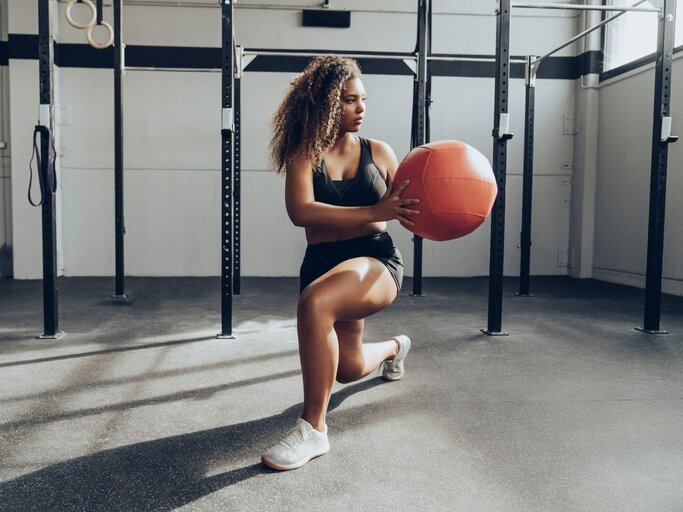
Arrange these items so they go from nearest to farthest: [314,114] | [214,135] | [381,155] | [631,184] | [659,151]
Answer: [314,114], [381,155], [659,151], [631,184], [214,135]

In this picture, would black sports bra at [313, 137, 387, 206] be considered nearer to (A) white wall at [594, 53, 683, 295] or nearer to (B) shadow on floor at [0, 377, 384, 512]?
(B) shadow on floor at [0, 377, 384, 512]

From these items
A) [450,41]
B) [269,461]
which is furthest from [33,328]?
[450,41]

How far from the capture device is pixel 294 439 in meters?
1.72

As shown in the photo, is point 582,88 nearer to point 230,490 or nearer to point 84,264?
point 84,264

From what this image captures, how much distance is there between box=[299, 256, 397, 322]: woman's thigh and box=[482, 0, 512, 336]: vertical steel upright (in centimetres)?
177

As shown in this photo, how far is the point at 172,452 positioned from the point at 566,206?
21.0 ft

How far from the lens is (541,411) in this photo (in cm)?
223

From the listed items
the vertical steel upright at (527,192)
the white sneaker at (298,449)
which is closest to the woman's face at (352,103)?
the white sneaker at (298,449)

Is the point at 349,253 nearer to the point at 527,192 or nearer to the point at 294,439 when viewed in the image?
the point at 294,439

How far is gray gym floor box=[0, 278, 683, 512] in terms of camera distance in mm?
1551

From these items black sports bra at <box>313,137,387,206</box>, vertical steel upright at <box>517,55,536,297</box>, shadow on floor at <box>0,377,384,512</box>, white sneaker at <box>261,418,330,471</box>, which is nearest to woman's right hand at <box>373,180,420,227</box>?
black sports bra at <box>313,137,387,206</box>

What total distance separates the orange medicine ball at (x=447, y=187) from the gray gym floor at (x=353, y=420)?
0.72 m

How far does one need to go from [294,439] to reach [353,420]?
440 mm

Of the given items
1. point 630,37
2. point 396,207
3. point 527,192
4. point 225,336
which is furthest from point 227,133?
point 630,37
